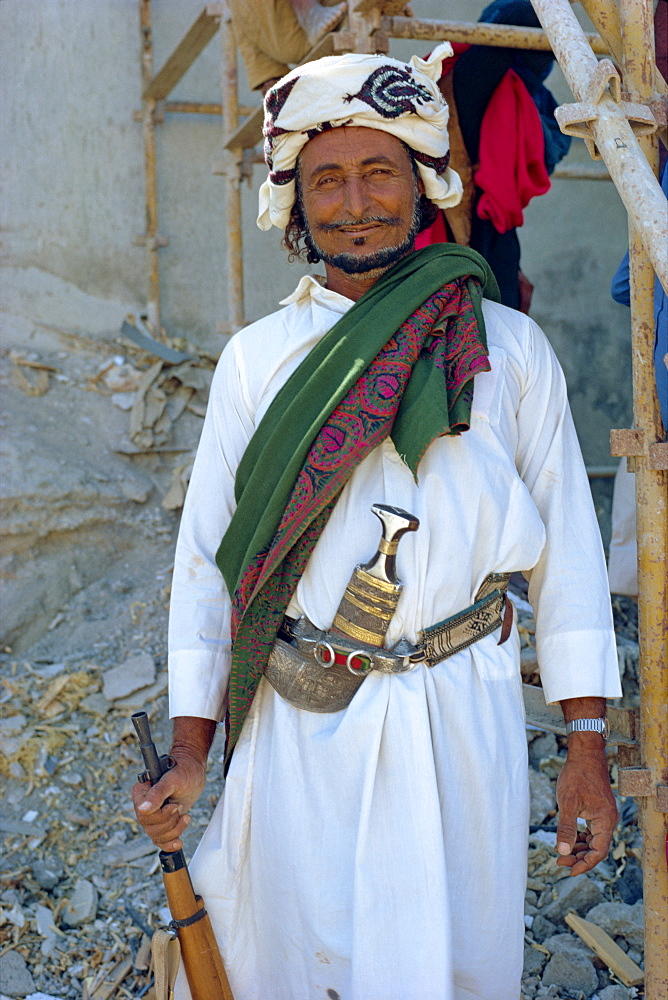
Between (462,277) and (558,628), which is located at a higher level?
(462,277)

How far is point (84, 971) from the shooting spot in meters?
2.93

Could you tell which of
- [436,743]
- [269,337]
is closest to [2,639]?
[269,337]

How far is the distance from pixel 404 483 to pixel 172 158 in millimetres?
4777

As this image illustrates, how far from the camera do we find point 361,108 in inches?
81.3

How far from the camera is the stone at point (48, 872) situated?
10.7ft

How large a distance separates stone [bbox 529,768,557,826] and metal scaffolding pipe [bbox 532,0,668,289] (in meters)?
2.20

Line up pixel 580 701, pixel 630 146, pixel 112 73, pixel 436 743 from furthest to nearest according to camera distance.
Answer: pixel 112 73, pixel 580 701, pixel 436 743, pixel 630 146

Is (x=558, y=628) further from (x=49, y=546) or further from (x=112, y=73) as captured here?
(x=112, y=73)

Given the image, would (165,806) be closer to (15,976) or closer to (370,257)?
(370,257)

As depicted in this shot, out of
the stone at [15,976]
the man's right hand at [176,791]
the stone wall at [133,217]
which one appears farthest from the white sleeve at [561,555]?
the stone wall at [133,217]

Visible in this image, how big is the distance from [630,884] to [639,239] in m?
1.95

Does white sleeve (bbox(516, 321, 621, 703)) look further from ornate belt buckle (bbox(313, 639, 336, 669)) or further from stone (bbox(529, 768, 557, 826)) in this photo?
stone (bbox(529, 768, 557, 826))

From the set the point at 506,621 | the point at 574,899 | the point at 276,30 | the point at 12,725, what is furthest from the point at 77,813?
the point at 276,30

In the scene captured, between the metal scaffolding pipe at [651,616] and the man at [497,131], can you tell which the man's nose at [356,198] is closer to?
the metal scaffolding pipe at [651,616]
